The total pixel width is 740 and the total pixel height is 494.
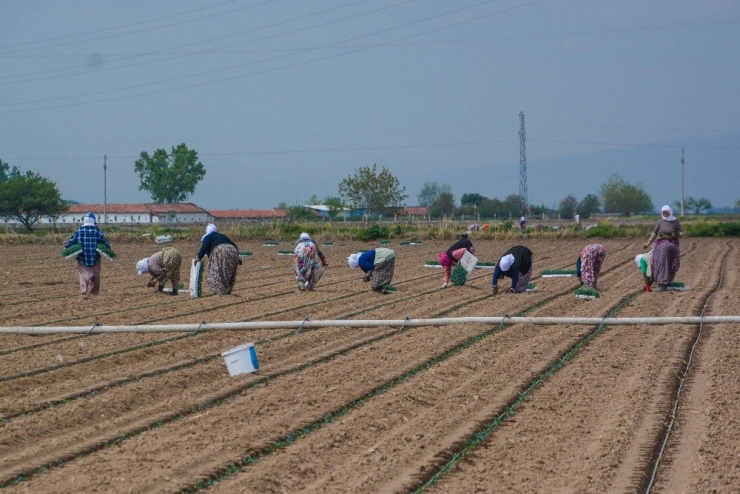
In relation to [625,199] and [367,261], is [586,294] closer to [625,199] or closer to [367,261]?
[367,261]

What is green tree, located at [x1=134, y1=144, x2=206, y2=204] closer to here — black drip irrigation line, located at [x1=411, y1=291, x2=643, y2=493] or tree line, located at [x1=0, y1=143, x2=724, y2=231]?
tree line, located at [x1=0, y1=143, x2=724, y2=231]

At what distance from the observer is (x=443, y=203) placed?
106 m

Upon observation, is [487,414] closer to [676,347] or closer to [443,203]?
[676,347]

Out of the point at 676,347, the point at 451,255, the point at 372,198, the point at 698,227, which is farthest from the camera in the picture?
the point at 372,198

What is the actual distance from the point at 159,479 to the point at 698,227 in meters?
38.3

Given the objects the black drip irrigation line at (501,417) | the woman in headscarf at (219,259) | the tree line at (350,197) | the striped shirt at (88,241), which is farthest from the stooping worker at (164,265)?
the tree line at (350,197)

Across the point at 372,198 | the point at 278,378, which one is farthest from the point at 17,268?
the point at 372,198

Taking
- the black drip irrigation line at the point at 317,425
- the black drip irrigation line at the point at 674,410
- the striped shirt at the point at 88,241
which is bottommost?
the black drip irrigation line at the point at 674,410

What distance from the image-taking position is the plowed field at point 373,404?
17.3 ft

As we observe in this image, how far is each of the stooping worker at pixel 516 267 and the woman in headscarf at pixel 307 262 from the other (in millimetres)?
2744

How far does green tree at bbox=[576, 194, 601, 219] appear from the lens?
332 ft

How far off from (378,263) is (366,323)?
394 cm

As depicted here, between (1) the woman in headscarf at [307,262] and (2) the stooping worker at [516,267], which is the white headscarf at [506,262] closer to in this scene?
(2) the stooping worker at [516,267]

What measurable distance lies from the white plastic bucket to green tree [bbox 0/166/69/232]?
57.8 m
